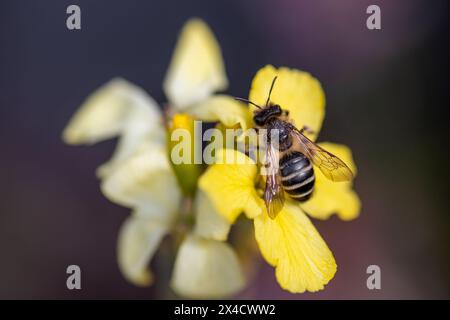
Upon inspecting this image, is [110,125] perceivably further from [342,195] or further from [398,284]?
[398,284]

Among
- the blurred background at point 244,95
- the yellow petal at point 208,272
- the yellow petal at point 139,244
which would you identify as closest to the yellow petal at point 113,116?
the yellow petal at point 139,244

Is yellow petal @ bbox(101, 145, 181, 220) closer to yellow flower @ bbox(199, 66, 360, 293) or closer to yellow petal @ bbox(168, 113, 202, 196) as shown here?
yellow petal @ bbox(168, 113, 202, 196)

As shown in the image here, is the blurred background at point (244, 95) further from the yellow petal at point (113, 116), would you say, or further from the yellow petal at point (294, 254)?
the yellow petal at point (294, 254)

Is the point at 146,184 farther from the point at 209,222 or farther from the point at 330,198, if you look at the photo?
the point at 330,198

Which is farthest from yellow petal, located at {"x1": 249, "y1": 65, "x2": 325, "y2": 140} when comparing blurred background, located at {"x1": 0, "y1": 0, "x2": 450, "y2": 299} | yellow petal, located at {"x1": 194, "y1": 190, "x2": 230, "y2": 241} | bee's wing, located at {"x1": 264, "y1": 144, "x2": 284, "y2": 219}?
blurred background, located at {"x1": 0, "y1": 0, "x2": 450, "y2": 299}

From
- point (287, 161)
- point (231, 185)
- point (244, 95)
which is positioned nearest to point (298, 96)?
point (287, 161)
